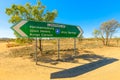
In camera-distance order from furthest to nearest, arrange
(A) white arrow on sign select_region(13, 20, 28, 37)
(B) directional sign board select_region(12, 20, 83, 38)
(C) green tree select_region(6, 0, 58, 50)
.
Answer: (C) green tree select_region(6, 0, 58, 50)
(B) directional sign board select_region(12, 20, 83, 38)
(A) white arrow on sign select_region(13, 20, 28, 37)

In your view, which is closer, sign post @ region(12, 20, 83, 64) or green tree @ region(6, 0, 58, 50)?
sign post @ region(12, 20, 83, 64)

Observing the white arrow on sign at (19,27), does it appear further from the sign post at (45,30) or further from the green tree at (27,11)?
the green tree at (27,11)

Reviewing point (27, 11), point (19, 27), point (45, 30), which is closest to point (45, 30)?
point (45, 30)

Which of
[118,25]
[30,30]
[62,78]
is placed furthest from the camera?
[118,25]

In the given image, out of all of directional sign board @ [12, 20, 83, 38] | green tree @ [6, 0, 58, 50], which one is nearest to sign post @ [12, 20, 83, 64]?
directional sign board @ [12, 20, 83, 38]

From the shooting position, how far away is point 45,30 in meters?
12.2

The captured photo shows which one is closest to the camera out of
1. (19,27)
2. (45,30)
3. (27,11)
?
(19,27)

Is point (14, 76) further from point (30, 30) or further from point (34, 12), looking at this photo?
point (34, 12)

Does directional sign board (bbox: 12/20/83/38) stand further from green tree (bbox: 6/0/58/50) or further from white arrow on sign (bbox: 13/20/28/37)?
green tree (bbox: 6/0/58/50)

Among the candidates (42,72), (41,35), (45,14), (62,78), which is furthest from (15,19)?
(62,78)

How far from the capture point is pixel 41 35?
11922 mm

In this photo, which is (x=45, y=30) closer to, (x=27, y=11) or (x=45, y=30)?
(x=45, y=30)

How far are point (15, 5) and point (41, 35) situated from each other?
6848mm

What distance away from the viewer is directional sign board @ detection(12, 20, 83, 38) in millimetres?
10734
